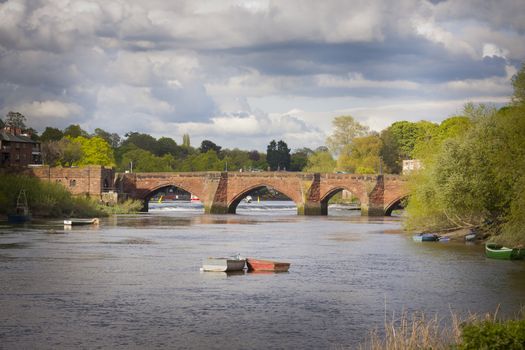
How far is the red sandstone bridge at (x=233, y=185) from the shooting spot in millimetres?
114500

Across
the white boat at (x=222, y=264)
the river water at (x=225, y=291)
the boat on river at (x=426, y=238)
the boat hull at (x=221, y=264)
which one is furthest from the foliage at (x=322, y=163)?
the boat hull at (x=221, y=264)

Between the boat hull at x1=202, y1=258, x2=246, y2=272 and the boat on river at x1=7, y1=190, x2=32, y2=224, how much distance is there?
48.2m

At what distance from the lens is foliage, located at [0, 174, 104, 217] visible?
97.6 metres

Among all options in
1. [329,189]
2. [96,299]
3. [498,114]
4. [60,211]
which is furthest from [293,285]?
[329,189]

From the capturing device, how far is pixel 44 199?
331ft

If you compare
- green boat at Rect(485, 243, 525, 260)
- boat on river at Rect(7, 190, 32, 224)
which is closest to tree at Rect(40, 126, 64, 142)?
boat on river at Rect(7, 190, 32, 224)

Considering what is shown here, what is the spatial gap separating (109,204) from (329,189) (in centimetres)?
3019

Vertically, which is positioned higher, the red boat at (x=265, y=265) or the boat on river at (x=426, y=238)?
the boat on river at (x=426, y=238)

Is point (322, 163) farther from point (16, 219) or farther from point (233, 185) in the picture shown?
point (16, 219)

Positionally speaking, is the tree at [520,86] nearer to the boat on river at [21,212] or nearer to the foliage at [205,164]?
the boat on river at [21,212]

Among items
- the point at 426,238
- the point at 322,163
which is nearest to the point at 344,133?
the point at 322,163

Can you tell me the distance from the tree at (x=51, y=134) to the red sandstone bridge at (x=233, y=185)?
4482 cm

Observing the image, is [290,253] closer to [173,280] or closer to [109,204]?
[173,280]

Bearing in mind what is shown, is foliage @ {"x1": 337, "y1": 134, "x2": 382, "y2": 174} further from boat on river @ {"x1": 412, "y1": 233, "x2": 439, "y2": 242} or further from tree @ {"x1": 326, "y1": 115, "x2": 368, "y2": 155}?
boat on river @ {"x1": 412, "y1": 233, "x2": 439, "y2": 242}
